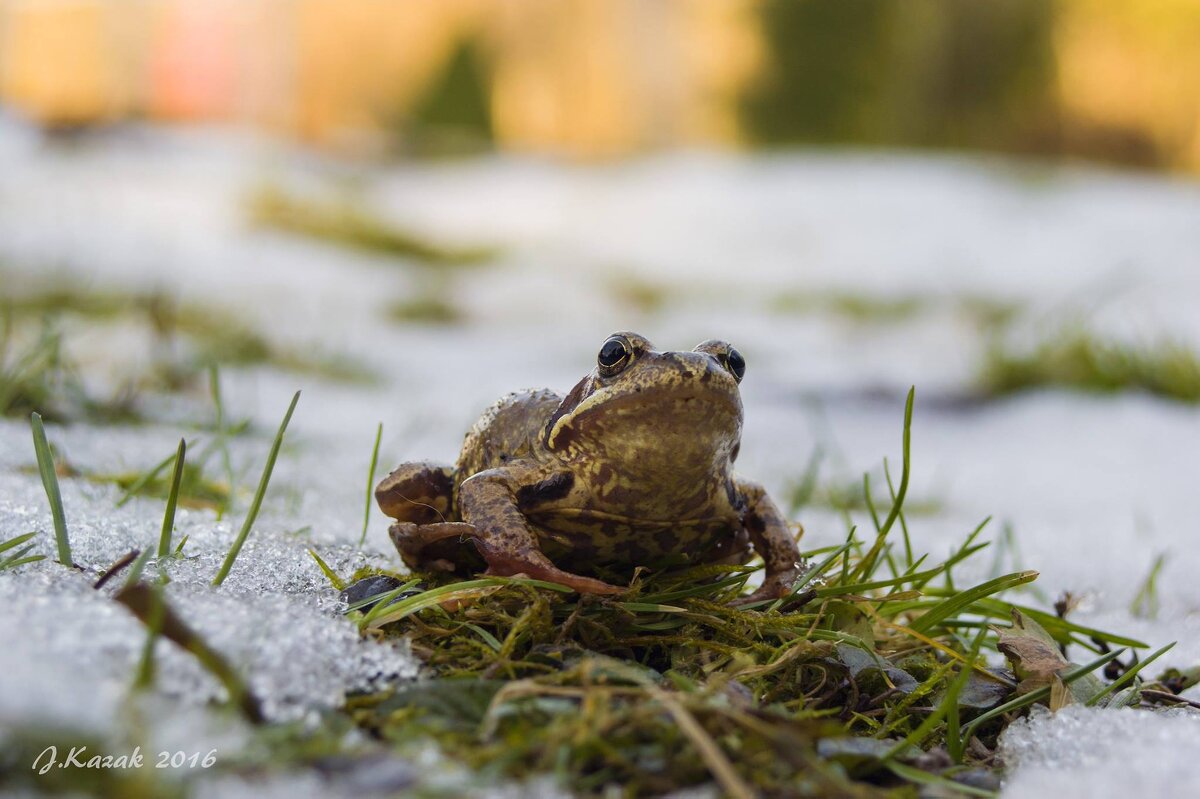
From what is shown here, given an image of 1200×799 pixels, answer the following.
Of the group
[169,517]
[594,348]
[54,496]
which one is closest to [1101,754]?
[169,517]

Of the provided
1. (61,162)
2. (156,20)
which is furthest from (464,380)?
(156,20)

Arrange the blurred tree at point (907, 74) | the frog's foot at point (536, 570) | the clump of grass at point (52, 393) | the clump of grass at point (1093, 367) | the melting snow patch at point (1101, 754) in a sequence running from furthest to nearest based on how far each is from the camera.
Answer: the blurred tree at point (907, 74) → the clump of grass at point (1093, 367) → the clump of grass at point (52, 393) → the frog's foot at point (536, 570) → the melting snow patch at point (1101, 754)

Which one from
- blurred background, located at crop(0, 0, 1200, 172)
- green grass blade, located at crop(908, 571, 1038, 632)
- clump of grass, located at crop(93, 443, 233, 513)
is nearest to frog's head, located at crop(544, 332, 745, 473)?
green grass blade, located at crop(908, 571, 1038, 632)

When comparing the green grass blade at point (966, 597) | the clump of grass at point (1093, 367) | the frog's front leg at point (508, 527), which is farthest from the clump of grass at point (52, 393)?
the clump of grass at point (1093, 367)

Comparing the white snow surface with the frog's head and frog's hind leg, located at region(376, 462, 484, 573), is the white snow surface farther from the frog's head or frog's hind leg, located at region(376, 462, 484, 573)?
the frog's head

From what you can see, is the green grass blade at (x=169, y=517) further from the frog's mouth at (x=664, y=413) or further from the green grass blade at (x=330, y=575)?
the frog's mouth at (x=664, y=413)

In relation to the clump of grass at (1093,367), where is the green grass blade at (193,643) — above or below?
above

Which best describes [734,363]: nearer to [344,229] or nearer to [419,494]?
[419,494]
